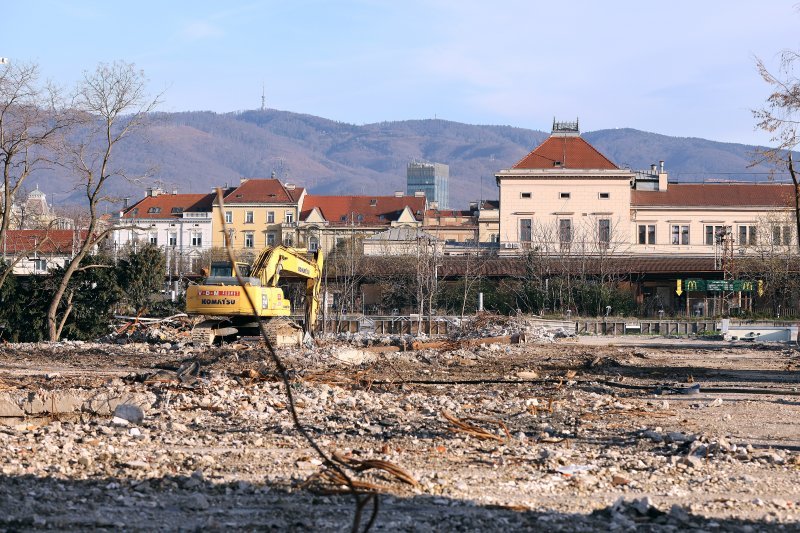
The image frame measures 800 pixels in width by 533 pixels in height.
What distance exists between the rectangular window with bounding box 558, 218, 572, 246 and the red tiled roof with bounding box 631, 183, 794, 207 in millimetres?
5607

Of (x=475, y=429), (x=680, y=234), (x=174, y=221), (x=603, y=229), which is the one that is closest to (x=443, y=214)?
(x=174, y=221)

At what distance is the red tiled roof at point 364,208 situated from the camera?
107 m

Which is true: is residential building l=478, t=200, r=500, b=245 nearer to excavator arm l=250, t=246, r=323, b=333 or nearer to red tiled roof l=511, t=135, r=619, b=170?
red tiled roof l=511, t=135, r=619, b=170

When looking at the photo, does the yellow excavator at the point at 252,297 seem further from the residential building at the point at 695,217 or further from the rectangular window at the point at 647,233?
the rectangular window at the point at 647,233

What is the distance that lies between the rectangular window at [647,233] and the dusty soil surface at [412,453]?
60.1 metres

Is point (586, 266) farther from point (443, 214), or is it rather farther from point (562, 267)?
point (443, 214)

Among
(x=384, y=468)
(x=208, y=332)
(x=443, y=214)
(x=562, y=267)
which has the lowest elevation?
(x=384, y=468)

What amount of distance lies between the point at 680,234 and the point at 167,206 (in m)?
54.3

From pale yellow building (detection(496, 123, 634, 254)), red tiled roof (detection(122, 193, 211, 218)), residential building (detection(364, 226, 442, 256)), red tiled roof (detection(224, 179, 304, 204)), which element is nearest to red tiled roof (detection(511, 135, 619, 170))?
pale yellow building (detection(496, 123, 634, 254))

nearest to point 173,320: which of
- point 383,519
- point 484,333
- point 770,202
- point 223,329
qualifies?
point 223,329

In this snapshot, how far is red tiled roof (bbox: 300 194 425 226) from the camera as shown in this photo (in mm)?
107312

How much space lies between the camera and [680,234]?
8162 cm

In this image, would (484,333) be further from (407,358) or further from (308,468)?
(308,468)

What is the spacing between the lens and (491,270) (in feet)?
218
